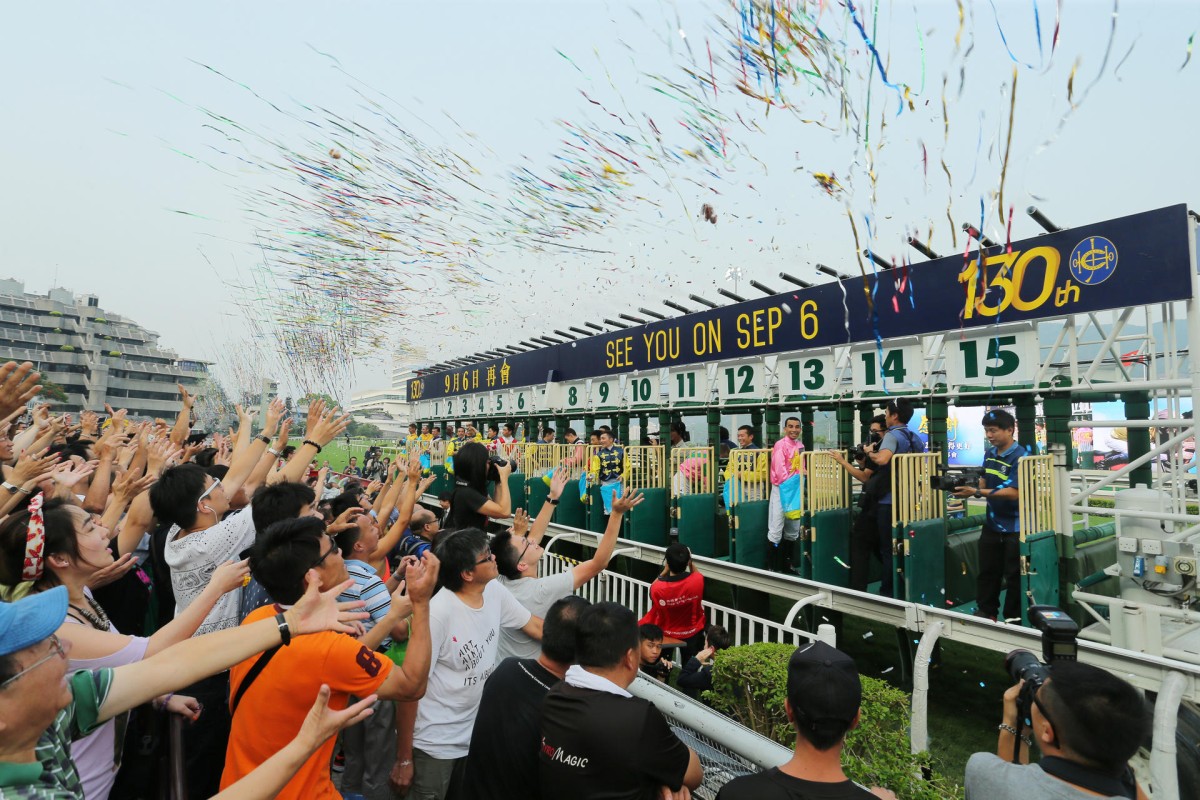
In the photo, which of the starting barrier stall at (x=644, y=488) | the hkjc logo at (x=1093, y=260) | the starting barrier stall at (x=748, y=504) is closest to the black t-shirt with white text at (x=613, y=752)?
the hkjc logo at (x=1093, y=260)

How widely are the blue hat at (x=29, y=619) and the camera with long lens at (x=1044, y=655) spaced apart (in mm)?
2642

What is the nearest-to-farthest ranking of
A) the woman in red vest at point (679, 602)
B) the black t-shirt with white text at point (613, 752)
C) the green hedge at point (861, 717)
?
the black t-shirt with white text at point (613, 752) < the green hedge at point (861, 717) < the woman in red vest at point (679, 602)

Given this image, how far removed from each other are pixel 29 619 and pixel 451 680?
163cm

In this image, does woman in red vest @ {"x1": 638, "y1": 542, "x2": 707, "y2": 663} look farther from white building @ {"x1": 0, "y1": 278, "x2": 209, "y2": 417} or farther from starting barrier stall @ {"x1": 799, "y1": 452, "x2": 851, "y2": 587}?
white building @ {"x1": 0, "y1": 278, "x2": 209, "y2": 417}

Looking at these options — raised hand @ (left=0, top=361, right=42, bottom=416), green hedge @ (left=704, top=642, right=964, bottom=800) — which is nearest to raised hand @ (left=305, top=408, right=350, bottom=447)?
raised hand @ (left=0, top=361, right=42, bottom=416)

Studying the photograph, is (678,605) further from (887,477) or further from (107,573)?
(107,573)

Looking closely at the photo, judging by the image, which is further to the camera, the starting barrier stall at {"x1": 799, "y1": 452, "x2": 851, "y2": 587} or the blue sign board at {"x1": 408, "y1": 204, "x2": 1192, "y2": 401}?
the starting barrier stall at {"x1": 799, "y1": 452, "x2": 851, "y2": 587}

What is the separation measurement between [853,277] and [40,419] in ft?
25.9

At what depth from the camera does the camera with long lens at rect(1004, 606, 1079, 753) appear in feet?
6.64

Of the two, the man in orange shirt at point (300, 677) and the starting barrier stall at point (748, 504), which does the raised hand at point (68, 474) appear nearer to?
the man in orange shirt at point (300, 677)

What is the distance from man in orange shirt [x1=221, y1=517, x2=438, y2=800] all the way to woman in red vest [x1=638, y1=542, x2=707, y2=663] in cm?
315

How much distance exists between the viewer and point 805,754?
5.65ft

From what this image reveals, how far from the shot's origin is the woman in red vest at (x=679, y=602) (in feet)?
16.6

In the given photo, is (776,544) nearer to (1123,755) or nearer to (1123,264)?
(1123,264)
